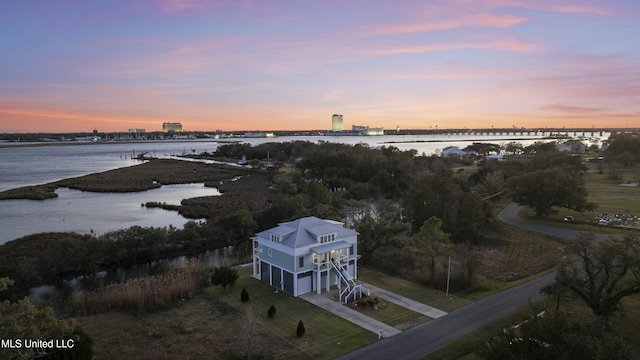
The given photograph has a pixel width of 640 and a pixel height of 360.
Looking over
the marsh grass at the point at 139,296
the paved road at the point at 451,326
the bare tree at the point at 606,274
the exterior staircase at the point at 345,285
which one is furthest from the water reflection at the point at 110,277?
the bare tree at the point at 606,274

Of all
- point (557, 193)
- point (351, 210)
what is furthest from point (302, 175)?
point (557, 193)

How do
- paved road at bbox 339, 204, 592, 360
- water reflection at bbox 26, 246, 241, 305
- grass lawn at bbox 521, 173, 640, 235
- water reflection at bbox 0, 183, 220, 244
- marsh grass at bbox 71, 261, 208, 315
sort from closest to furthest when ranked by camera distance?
paved road at bbox 339, 204, 592, 360, marsh grass at bbox 71, 261, 208, 315, water reflection at bbox 26, 246, 241, 305, grass lawn at bbox 521, 173, 640, 235, water reflection at bbox 0, 183, 220, 244

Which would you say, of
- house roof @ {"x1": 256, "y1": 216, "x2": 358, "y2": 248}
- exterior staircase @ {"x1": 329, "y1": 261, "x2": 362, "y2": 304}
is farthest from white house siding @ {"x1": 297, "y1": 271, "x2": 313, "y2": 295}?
house roof @ {"x1": 256, "y1": 216, "x2": 358, "y2": 248}

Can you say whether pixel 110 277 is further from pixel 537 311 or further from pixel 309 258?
pixel 537 311

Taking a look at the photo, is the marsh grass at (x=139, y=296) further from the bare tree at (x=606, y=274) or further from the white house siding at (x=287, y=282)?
the bare tree at (x=606, y=274)

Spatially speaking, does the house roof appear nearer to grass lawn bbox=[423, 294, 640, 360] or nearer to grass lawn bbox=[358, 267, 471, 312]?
grass lawn bbox=[358, 267, 471, 312]

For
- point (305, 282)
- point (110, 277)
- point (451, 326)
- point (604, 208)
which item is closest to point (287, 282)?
point (305, 282)
